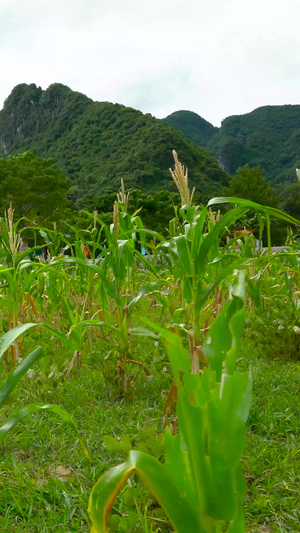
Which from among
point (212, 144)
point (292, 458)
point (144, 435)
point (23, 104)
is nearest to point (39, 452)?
point (144, 435)

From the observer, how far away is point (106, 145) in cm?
4356

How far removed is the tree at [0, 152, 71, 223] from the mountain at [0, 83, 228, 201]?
7.24 meters

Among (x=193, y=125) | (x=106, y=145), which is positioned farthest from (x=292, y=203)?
(x=193, y=125)

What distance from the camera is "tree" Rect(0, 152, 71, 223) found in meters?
22.0

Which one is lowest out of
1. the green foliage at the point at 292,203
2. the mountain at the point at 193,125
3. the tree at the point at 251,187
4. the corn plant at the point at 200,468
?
the green foliage at the point at 292,203

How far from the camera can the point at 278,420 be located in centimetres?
161

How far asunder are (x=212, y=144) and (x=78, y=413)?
67.4 metres

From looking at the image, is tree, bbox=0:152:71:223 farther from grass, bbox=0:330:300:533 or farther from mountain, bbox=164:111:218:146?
mountain, bbox=164:111:218:146

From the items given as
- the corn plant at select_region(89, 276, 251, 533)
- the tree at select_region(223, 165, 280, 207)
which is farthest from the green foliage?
the corn plant at select_region(89, 276, 251, 533)

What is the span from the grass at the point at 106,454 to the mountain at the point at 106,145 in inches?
944

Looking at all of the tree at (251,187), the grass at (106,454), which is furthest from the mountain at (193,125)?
the grass at (106,454)

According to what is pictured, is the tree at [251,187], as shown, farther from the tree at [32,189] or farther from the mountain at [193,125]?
the mountain at [193,125]

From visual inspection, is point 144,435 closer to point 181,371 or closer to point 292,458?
point 292,458

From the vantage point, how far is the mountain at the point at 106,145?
3425cm
